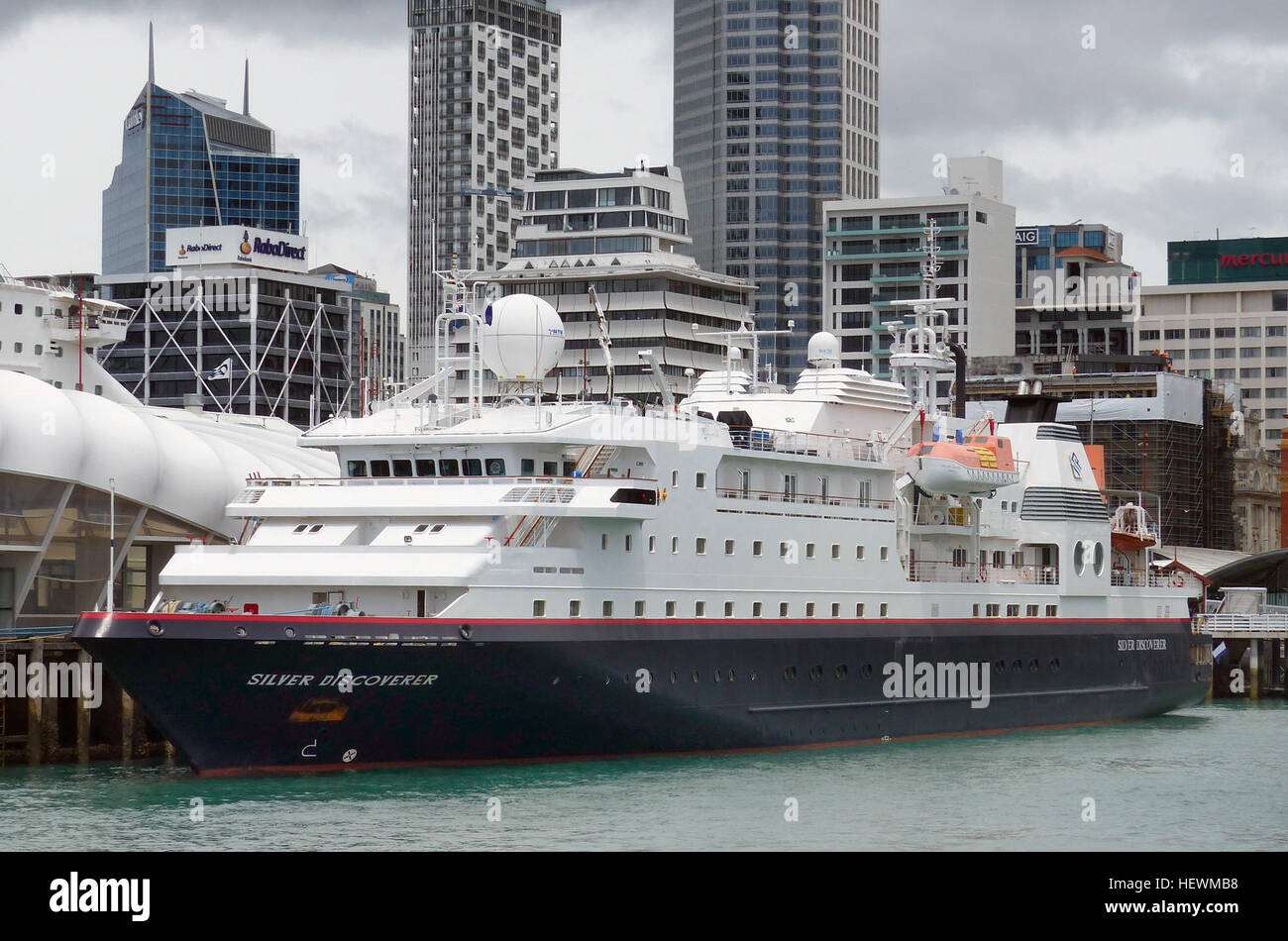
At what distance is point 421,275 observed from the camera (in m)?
185

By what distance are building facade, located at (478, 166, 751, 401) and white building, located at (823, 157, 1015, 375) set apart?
1289 cm

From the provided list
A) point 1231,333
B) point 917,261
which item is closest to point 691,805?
point 917,261

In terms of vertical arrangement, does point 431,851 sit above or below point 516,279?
below

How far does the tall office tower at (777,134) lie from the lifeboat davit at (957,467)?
386 feet

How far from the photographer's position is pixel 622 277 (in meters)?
125

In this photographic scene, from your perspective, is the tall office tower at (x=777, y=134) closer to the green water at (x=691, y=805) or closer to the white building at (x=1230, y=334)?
the white building at (x=1230, y=334)

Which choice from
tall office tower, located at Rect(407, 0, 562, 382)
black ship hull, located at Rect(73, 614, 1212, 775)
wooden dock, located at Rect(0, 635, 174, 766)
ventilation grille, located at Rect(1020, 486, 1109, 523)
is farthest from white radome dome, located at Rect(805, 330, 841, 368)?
tall office tower, located at Rect(407, 0, 562, 382)

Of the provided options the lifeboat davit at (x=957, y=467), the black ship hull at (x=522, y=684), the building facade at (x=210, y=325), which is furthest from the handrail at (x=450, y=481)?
the building facade at (x=210, y=325)

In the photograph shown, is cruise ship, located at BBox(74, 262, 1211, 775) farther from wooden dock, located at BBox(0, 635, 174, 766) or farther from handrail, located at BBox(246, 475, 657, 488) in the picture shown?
wooden dock, located at BBox(0, 635, 174, 766)

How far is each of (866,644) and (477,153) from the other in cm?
14409

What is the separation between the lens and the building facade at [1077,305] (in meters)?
155
